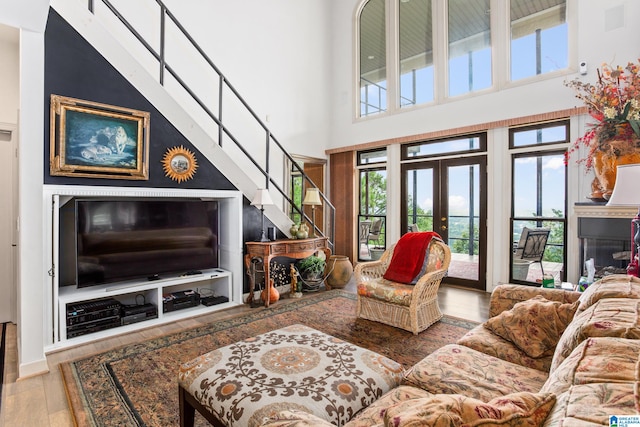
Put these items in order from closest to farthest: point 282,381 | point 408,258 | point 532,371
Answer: point 282,381
point 532,371
point 408,258

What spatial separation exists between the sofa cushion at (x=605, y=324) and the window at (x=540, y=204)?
3.52 m

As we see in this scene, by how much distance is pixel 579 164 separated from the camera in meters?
4.23

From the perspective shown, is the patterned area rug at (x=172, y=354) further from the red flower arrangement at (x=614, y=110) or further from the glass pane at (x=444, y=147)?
the glass pane at (x=444, y=147)

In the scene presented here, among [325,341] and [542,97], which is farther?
[542,97]

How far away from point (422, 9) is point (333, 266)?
4.61 m

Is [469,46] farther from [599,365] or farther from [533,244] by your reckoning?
[599,365]

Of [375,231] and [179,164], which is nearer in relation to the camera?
[179,164]

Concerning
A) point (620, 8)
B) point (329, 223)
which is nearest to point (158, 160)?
point (329, 223)

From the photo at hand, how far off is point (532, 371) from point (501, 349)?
0.23 meters

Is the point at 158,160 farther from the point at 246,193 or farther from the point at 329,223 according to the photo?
the point at 329,223

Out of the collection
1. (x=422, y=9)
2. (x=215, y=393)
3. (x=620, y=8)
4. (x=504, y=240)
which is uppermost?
(x=422, y=9)

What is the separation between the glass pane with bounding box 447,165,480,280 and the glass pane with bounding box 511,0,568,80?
150 centimetres

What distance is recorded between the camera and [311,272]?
16.2ft

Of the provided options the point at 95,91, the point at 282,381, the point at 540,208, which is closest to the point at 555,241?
the point at 540,208
